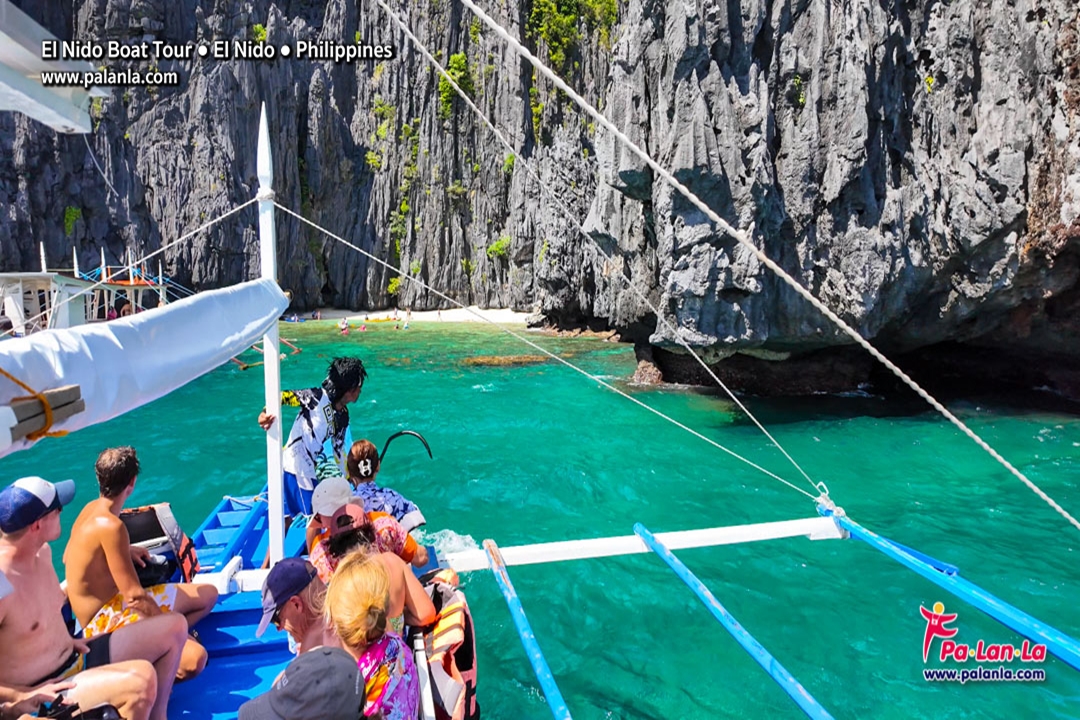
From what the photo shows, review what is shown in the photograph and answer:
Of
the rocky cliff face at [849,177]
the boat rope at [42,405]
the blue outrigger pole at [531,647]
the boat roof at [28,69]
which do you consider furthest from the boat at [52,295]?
the boat rope at [42,405]

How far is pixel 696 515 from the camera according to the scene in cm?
813

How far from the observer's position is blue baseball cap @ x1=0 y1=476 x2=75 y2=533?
2.35 metres

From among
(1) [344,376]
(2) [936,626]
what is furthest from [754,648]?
(1) [344,376]

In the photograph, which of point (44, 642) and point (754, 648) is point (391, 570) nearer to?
point (44, 642)

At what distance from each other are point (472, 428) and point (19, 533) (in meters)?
10.7

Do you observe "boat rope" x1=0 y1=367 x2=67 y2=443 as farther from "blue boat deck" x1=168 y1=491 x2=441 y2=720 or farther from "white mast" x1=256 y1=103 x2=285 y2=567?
"white mast" x1=256 y1=103 x2=285 y2=567

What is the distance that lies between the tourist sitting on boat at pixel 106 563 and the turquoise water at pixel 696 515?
8.79ft

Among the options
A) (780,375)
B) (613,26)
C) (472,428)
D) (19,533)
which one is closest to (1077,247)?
(780,375)

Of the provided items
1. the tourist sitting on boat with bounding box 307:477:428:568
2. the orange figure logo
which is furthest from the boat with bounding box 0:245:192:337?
the orange figure logo

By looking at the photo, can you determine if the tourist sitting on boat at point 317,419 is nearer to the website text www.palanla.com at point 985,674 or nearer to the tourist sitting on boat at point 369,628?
the tourist sitting on boat at point 369,628

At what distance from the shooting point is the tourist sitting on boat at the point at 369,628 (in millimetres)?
2180

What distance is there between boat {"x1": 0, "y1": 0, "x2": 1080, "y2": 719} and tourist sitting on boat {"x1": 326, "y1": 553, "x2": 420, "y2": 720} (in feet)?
3.29

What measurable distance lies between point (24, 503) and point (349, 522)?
4.50 ft

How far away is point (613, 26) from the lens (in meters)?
32.9
